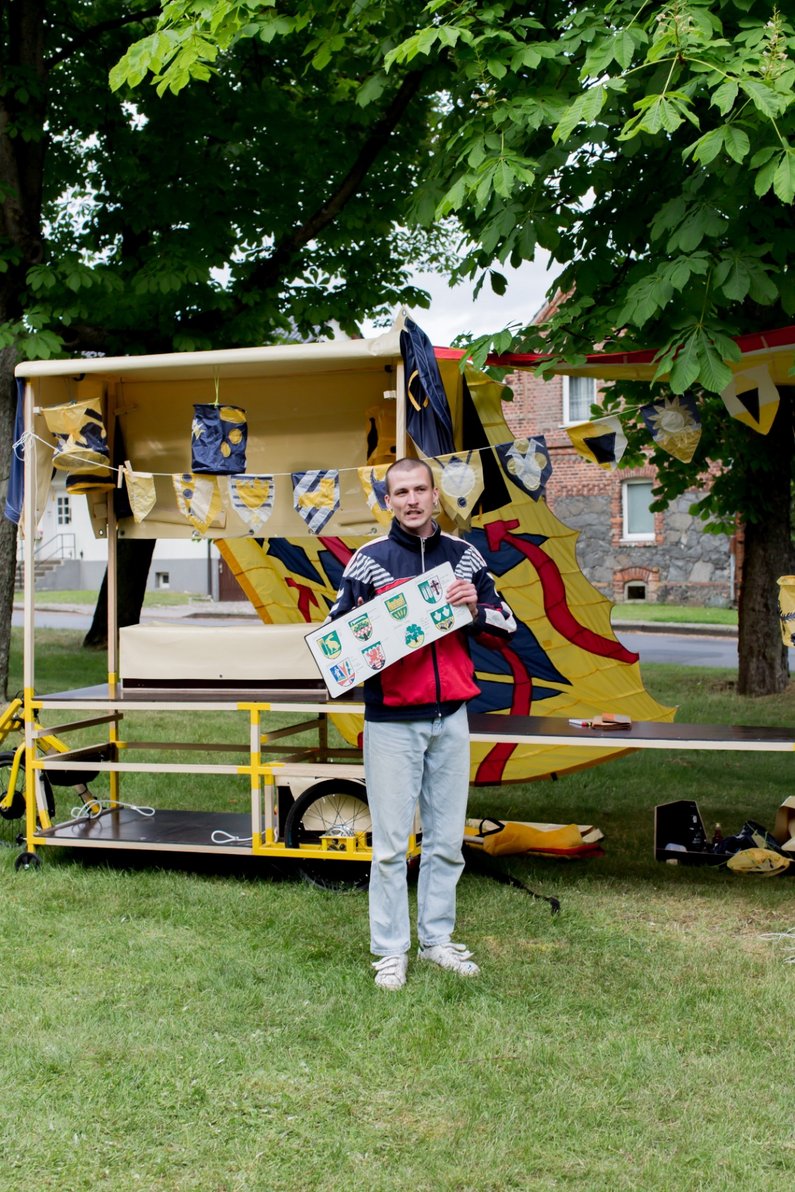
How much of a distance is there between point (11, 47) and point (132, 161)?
1.39m

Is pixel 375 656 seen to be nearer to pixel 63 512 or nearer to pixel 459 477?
pixel 459 477

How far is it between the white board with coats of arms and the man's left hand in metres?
0.02

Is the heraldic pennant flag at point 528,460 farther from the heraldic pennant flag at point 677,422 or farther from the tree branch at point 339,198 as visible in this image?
the tree branch at point 339,198

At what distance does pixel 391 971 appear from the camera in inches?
183

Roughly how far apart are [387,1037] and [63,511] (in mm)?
43425

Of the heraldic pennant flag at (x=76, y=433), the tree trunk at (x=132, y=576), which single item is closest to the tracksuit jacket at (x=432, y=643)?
the heraldic pennant flag at (x=76, y=433)

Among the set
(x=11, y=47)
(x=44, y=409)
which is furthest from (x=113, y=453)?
(x=11, y=47)

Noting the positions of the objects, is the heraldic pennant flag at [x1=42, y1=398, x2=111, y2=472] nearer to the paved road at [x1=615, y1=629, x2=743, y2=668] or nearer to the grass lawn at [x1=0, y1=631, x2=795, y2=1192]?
A: the grass lawn at [x1=0, y1=631, x2=795, y2=1192]

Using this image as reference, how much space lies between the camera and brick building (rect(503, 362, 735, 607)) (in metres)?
28.9

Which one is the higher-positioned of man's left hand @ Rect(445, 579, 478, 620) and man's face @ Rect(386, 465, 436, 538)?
man's face @ Rect(386, 465, 436, 538)

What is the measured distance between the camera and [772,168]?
468cm

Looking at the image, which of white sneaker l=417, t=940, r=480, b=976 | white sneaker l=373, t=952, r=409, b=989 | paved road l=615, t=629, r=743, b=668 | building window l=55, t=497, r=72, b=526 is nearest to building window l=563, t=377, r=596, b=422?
paved road l=615, t=629, r=743, b=668

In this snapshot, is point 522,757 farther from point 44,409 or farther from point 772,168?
point 772,168

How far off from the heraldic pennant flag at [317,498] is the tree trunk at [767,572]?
18.4 feet
